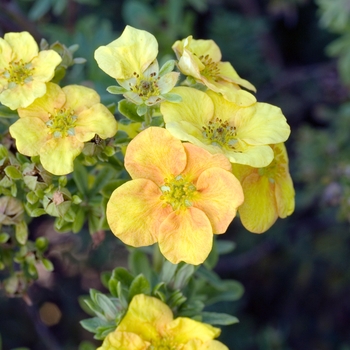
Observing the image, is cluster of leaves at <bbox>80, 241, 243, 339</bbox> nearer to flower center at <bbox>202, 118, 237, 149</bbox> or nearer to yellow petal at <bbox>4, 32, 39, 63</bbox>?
flower center at <bbox>202, 118, 237, 149</bbox>

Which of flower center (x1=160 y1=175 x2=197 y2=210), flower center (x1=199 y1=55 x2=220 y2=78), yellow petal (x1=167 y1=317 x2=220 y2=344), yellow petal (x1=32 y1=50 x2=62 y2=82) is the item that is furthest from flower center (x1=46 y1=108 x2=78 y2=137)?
yellow petal (x1=167 y1=317 x2=220 y2=344)

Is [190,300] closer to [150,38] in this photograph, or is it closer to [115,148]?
[115,148]

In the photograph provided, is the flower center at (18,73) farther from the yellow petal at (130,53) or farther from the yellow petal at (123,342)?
the yellow petal at (123,342)

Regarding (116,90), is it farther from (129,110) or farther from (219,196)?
(219,196)

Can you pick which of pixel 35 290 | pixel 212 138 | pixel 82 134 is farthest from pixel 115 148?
pixel 35 290

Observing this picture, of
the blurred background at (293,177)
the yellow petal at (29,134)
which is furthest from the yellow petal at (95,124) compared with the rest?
the blurred background at (293,177)

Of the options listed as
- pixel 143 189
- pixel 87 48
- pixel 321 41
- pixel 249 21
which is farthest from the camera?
pixel 321 41
